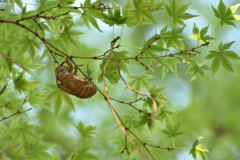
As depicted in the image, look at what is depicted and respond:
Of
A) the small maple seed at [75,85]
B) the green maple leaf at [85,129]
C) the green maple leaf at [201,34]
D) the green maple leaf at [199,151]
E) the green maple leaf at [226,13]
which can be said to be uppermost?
the green maple leaf at [226,13]

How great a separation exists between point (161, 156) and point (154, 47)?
1812 millimetres

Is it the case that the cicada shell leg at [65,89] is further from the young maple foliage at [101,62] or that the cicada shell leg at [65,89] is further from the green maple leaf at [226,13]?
the green maple leaf at [226,13]

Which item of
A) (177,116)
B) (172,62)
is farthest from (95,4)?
(177,116)

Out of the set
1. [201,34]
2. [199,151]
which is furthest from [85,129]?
[201,34]

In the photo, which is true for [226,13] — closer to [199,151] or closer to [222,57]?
[222,57]

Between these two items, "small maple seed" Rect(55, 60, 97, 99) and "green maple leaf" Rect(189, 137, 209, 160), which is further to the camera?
"green maple leaf" Rect(189, 137, 209, 160)

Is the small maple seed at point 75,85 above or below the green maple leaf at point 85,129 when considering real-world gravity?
above

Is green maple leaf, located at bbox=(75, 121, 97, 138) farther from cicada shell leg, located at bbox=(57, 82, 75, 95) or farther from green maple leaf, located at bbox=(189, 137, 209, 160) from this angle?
green maple leaf, located at bbox=(189, 137, 209, 160)

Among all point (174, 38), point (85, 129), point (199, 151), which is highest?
point (174, 38)

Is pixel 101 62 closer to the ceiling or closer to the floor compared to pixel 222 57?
closer to the ceiling

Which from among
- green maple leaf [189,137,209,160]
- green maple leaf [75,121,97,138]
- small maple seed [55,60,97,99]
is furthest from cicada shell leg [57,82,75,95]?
green maple leaf [189,137,209,160]

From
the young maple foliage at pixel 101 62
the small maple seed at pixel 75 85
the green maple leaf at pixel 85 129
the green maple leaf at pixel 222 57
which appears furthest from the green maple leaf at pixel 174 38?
the green maple leaf at pixel 85 129

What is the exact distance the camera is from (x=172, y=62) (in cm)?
89

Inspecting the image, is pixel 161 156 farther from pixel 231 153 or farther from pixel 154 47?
pixel 154 47
